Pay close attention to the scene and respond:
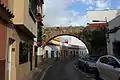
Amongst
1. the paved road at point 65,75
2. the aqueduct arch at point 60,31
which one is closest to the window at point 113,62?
the paved road at point 65,75

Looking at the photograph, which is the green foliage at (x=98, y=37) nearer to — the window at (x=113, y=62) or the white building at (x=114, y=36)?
the white building at (x=114, y=36)

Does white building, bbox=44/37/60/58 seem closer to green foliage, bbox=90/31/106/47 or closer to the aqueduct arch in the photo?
the aqueduct arch

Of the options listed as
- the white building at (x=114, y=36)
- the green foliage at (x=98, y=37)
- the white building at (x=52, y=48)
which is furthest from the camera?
the white building at (x=52, y=48)

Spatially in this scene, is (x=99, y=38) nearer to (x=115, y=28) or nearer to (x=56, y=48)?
(x=115, y=28)

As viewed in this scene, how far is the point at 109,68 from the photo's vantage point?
13.6m

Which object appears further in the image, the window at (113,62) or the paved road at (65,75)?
the paved road at (65,75)

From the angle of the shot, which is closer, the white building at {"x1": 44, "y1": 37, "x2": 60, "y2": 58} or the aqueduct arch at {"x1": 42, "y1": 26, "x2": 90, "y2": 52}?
the aqueduct arch at {"x1": 42, "y1": 26, "x2": 90, "y2": 52}

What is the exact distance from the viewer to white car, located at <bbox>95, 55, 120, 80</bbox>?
1251cm

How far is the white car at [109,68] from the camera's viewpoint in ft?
41.0

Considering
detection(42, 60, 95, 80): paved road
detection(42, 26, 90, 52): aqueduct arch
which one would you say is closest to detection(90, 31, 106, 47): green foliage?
detection(42, 26, 90, 52): aqueduct arch

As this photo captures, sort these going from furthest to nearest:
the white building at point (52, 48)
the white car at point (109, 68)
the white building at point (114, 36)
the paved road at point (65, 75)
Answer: the white building at point (52, 48), the white building at point (114, 36), the paved road at point (65, 75), the white car at point (109, 68)

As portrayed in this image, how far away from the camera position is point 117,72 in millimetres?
12242

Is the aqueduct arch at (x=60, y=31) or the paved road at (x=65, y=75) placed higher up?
the aqueduct arch at (x=60, y=31)

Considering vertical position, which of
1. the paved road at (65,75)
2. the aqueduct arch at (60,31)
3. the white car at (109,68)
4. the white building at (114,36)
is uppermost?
the aqueduct arch at (60,31)
